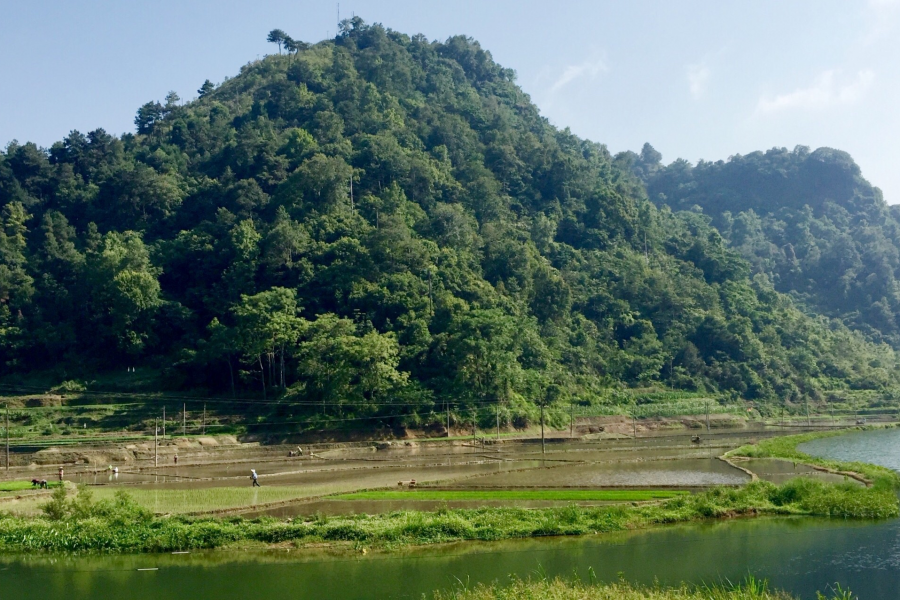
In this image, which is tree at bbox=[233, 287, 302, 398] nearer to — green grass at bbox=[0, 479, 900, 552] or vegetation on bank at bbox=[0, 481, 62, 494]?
vegetation on bank at bbox=[0, 481, 62, 494]

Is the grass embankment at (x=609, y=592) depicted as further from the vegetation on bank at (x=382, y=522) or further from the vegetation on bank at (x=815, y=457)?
the vegetation on bank at (x=815, y=457)

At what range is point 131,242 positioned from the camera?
7281 cm

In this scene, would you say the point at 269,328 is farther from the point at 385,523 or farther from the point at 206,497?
the point at 385,523

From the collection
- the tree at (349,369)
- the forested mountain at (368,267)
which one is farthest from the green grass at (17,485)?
the forested mountain at (368,267)

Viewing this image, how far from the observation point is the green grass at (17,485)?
34594 millimetres

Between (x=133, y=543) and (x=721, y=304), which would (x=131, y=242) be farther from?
(x=721, y=304)

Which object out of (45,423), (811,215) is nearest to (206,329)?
(45,423)

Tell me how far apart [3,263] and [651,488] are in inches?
2491

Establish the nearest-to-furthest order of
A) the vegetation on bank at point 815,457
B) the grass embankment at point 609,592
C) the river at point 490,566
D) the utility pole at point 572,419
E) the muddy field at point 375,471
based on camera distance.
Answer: the grass embankment at point 609,592 < the river at point 490,566 < the muddy field at point 375,471 < the vegetation on bank at point 815,457 < the utility pole at point 572,419

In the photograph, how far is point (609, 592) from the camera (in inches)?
679

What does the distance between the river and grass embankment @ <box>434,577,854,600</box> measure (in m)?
0.91

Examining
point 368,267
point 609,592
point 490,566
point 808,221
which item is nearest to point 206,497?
point 490,566

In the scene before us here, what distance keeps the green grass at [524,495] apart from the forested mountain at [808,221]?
9067 centimetres

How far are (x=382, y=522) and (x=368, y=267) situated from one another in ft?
158
